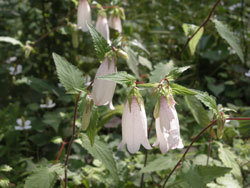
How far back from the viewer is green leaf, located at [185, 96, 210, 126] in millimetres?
1910

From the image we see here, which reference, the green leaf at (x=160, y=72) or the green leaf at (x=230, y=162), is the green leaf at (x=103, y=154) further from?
the green leaf at (x=230, y=162)

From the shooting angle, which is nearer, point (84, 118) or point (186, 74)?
point (84, 118)

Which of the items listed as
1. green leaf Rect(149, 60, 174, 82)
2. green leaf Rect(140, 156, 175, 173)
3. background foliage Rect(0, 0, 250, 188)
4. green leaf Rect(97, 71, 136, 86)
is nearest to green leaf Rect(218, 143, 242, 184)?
background foliage Rect(0, 0, 250, 188)

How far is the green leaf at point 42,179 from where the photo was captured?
144cm

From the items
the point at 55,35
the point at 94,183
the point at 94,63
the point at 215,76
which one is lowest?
the point at 94,183

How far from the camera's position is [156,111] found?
127cm

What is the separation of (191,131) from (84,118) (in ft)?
5.00

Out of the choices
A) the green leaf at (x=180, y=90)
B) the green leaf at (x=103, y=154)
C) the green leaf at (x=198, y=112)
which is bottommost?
the green leaf at (x=103, y=154)

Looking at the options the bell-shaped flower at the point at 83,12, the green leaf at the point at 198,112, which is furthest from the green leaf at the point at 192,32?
the bell-shaped flower at the point at 83,12

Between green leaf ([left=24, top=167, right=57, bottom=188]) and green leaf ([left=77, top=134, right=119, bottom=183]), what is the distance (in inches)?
8.8

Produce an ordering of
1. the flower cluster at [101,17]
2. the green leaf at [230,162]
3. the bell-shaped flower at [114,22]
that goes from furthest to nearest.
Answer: the bell-shaped flower at [114,22], the flower cluster at [101,17], the green leaf at [230,162]

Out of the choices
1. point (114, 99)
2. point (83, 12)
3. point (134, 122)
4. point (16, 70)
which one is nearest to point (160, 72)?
point (134, 122)

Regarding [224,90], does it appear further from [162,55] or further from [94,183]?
[94,183]

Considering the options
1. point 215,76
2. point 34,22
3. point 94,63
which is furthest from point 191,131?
point 34,22
